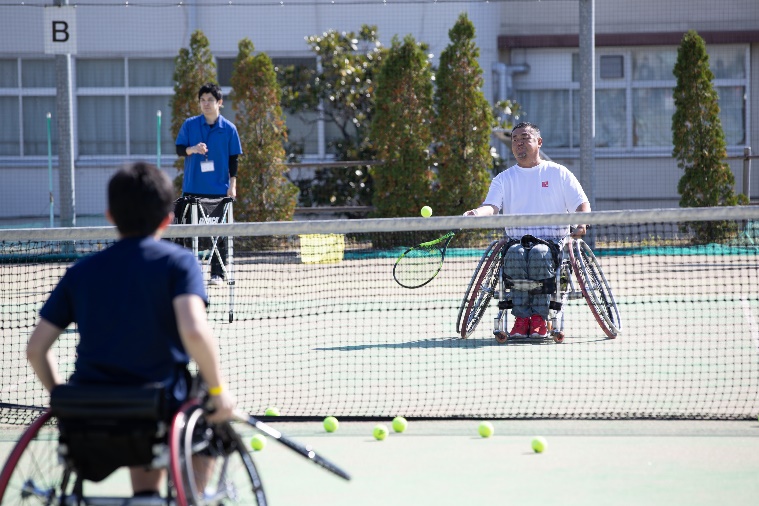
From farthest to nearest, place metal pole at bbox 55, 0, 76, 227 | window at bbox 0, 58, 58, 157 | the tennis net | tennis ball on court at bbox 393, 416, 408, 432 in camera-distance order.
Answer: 1. window at bbox 0, 58, 58, 157
2. metal pole at bbox 55, 0, 76, 227
3. the tennis net
4. tennis ball on court at bbox 393, 416, 408, 432

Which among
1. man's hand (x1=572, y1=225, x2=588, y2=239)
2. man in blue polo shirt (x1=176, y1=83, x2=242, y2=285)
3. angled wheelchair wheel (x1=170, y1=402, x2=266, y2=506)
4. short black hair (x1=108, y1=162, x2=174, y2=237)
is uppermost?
man in blue polo shirt (x1=176, y1=83, x2=242, y2=285)

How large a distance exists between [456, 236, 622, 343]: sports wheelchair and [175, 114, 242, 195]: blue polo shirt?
2.86m

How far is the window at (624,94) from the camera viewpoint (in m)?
20.7

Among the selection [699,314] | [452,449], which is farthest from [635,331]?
[452,449]

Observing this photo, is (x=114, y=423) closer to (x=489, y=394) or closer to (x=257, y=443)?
(x=257, y=443)

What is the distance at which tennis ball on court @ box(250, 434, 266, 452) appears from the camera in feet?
17.5

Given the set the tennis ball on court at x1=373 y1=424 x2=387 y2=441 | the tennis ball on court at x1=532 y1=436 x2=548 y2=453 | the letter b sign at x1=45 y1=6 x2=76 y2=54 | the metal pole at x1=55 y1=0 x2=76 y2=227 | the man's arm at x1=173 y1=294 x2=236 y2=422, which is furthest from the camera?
the metal pole at x1=55 y1=0 x2=76 y2=227

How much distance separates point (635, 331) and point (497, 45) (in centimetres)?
1225

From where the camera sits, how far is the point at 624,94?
21.0m

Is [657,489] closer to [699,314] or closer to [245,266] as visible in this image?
[699,314]

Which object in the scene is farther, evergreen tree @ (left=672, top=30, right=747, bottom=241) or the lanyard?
evergreen tree @ (left=672, top=30, right=747, bottom=241)

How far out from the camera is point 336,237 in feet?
46.2

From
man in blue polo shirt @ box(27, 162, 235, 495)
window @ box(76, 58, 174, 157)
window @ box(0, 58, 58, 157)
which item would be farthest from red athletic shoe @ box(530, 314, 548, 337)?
window @ box(0, 58, 58, 157)

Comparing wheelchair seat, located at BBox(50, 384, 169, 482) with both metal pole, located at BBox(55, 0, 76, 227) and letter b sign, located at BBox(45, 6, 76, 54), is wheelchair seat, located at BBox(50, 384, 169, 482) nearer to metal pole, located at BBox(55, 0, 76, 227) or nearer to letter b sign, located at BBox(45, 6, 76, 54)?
letter b sign, located at BBox(45, 6, 76, 54)
